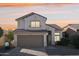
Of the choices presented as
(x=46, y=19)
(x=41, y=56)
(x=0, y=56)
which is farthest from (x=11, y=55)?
(x=46, y=19)

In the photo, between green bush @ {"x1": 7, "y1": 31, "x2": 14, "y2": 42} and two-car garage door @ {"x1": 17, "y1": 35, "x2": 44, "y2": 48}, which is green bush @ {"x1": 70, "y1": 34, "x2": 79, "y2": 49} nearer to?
two-car garage door @ {"x1": 17, "y1": 35, "x2": 44, "y2": 48}

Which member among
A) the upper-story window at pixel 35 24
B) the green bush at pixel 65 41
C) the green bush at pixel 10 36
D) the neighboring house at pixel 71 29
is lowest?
the green bush at pixel 65 41

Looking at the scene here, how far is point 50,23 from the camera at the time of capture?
4227 mm

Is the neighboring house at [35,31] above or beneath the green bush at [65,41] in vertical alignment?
above

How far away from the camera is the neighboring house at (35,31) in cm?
420

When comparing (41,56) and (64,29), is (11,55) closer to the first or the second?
(41,56)

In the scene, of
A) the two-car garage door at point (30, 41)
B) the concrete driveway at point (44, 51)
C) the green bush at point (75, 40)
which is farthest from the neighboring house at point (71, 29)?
the two-car garage door at point (30, 41)

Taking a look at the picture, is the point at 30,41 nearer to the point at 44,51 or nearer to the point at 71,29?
the point at 44,51

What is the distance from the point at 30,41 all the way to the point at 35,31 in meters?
0.18

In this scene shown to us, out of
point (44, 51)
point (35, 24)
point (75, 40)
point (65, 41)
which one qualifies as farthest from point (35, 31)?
point (75, 40)

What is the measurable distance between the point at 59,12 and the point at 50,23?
0.75ft

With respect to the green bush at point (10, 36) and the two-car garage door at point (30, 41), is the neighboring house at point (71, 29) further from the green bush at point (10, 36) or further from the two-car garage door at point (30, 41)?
the green bush at point (10, 36)

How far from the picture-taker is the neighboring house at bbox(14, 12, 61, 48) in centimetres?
420

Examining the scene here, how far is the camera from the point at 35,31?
165 inches
